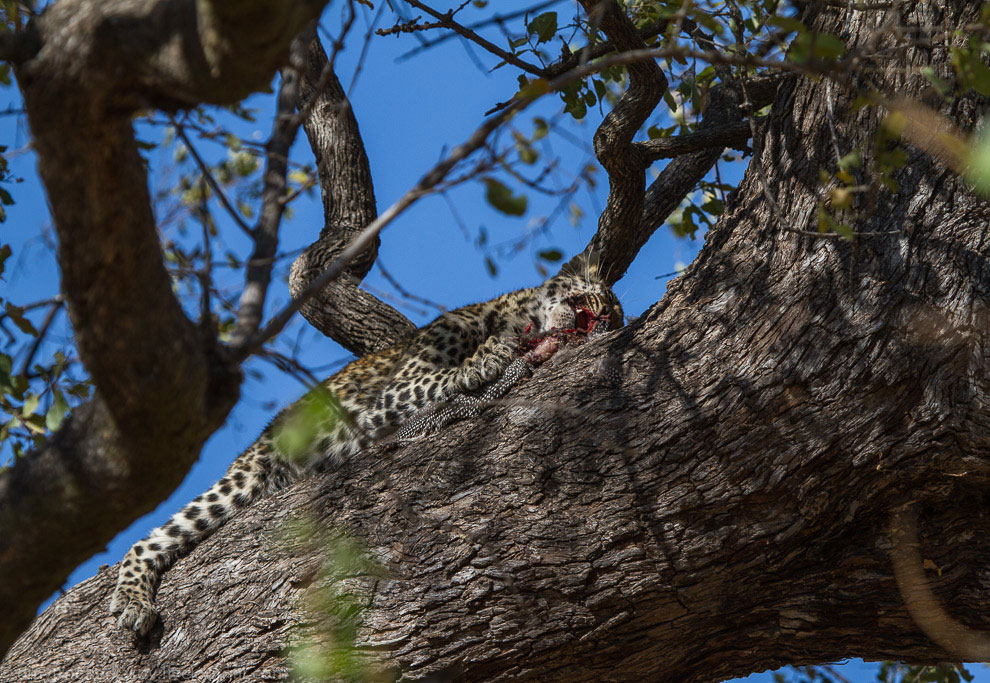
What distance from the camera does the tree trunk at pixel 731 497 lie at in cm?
381

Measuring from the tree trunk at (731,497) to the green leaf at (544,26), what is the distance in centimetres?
133

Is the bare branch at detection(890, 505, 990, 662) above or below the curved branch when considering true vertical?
below

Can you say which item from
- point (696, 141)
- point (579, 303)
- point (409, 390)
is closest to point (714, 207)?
point (696, 141)

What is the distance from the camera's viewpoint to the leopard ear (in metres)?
6.52

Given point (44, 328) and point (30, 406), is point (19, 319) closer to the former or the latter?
point (30, 406)

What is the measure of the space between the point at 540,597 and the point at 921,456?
1.58m

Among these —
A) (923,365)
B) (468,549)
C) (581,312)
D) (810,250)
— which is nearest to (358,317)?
(581,312)

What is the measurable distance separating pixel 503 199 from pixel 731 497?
6.58ft

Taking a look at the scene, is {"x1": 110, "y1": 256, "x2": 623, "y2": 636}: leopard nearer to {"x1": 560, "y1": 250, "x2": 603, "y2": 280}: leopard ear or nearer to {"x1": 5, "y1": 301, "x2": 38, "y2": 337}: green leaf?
{"x1": 560, "y1": 250, "x2": 603, "y2": 280}: leopard ear

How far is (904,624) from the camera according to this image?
3959 mm

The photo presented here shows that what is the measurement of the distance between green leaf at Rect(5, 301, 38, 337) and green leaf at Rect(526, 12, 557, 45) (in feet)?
8.63

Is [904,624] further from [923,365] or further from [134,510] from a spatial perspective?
[134,510]

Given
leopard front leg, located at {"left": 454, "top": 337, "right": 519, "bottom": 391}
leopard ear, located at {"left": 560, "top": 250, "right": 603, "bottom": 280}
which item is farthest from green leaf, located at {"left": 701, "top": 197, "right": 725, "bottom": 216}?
leopard front leg, located at {"left": 454, "top": 337, "right": 519, "bottom": 391}

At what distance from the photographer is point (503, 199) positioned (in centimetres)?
235
